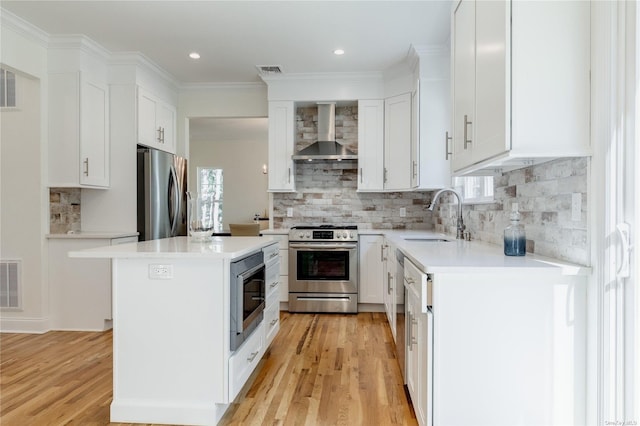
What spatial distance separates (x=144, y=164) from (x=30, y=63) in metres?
1.33

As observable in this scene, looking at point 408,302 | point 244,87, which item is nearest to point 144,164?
point 244,87

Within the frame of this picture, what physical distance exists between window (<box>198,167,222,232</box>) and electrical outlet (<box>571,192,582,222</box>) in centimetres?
845

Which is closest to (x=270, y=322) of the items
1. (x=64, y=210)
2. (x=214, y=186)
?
(x=64, y=210)

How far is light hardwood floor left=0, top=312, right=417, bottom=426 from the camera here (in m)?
2.26

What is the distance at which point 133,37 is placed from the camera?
388cm

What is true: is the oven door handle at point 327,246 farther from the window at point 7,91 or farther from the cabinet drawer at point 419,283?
the window at point 7,91

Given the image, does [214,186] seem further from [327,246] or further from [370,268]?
[370,268]

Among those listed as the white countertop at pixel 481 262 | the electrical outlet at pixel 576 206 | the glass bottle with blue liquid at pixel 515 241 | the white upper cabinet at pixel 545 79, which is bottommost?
the white countertop at pixel 481 262

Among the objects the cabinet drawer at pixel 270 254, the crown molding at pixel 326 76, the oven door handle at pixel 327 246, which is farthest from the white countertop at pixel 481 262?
the crown molding at pixel 326 76

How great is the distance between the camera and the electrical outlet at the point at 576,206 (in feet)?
5.81

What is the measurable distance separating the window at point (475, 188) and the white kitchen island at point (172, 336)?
1.87 m

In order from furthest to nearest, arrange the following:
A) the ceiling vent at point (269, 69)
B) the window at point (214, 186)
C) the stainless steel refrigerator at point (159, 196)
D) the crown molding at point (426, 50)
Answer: the window at point (214, 186), the ceiling vent at point (269, 69), the stainless steel refrigerator at point (159, 196), the crown molding at point (426, 50)

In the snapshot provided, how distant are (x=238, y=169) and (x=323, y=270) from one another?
5.46 metres

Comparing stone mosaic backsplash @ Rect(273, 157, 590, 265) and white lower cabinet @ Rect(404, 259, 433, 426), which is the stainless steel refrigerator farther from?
white lower cabinet @ Rect(404, 259, 433, 426)
